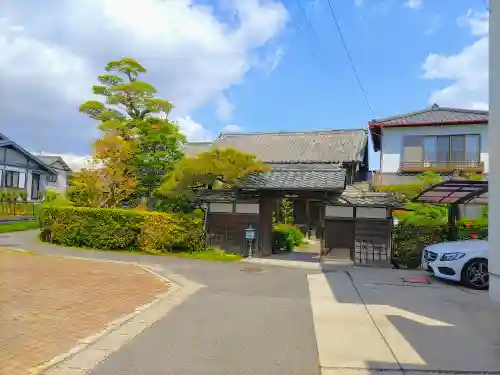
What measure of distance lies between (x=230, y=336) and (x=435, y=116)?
2005 cm

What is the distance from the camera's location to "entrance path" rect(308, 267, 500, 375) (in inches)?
156

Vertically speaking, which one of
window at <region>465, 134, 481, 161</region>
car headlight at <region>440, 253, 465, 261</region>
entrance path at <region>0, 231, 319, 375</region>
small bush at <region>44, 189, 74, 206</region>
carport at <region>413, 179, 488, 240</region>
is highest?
window at <region>465, 134, 481, 161</region>

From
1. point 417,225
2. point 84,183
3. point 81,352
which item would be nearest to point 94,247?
point 84,183

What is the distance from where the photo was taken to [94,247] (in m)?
12.8

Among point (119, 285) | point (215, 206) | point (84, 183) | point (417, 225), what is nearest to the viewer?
point (119, 285)

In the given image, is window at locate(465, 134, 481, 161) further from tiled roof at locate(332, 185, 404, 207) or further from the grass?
the grass

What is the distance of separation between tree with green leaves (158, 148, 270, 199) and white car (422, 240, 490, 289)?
6359 mm

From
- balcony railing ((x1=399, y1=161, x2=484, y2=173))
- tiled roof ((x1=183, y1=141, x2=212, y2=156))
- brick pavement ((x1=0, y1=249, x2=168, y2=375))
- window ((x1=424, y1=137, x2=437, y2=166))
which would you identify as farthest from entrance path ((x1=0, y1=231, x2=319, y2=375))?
tiled roof ((x1=183, y1=141, x2=212, y2=156))

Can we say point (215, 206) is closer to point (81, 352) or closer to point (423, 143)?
point (81, 352)

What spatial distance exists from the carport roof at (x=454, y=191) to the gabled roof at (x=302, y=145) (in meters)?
10.9

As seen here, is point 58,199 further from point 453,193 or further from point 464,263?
point 464,263

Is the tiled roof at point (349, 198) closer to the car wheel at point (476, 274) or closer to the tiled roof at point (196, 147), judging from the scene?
the car wheel at point (476, 274)

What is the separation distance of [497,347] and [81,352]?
184 inches

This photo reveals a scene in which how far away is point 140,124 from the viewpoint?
1630cm
